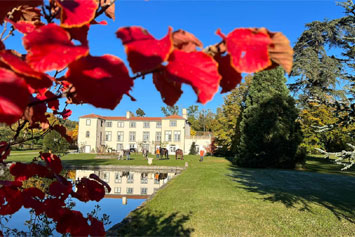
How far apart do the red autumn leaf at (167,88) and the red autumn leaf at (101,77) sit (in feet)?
0.42

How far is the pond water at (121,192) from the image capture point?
6.67 meters

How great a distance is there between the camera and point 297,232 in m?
4.66

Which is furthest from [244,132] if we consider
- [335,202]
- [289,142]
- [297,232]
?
[297,232]

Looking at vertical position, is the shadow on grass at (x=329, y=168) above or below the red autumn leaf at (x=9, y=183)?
below

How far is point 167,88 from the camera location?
0.59 m

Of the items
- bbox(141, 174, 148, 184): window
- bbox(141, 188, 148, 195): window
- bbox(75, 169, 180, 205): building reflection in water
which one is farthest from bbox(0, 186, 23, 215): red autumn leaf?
bbox(141, 174, 148, 184): window

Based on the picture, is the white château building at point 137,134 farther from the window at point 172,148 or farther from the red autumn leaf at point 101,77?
the red autumn leaf at point 101,77

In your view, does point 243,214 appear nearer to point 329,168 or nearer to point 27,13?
point 27,13

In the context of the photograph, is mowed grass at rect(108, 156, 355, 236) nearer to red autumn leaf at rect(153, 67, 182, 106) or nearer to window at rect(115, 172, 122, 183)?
red autumn leaf at rect(153, 67, 182, 106)

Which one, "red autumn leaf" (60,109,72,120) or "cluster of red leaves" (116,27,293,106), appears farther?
"red autumn leaf" (60,109,72,120)

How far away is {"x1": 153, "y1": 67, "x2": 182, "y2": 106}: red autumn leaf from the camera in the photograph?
568 millimetres

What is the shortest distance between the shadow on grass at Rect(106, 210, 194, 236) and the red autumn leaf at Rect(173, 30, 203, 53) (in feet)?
14.4

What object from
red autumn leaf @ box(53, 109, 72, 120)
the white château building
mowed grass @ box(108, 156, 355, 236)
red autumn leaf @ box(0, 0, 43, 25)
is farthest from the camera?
the white château building

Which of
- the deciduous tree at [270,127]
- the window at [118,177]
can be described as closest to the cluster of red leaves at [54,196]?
the window at [118,177]
